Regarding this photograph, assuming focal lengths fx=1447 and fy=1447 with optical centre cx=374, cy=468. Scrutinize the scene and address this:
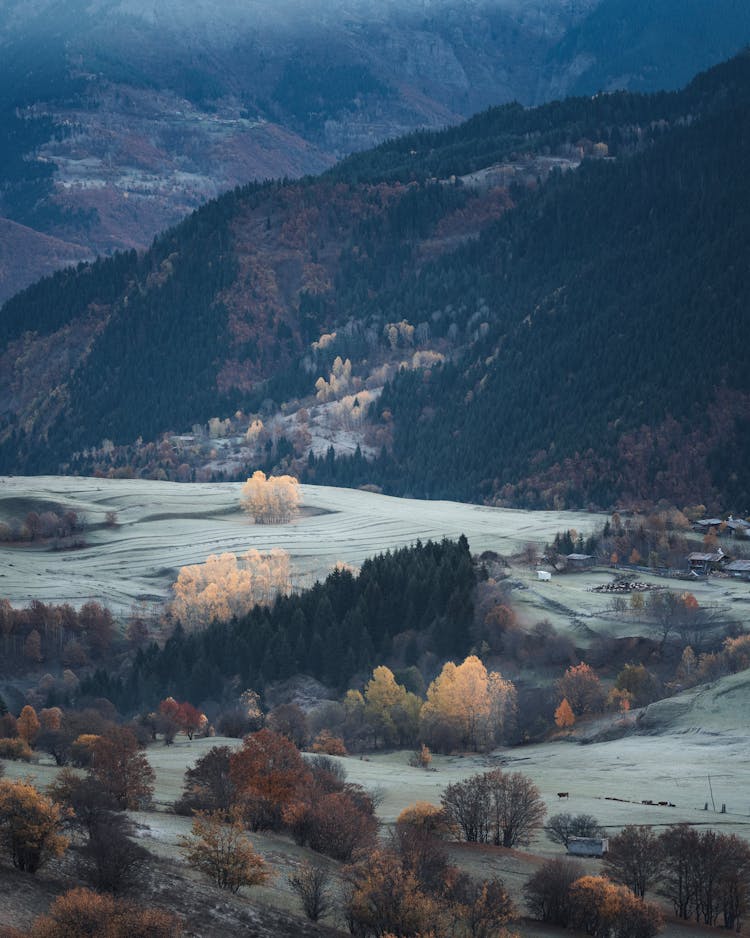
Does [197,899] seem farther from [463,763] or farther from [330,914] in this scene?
[463,763]

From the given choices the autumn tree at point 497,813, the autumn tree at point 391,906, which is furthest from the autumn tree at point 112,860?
the autumn tree at point 497,813

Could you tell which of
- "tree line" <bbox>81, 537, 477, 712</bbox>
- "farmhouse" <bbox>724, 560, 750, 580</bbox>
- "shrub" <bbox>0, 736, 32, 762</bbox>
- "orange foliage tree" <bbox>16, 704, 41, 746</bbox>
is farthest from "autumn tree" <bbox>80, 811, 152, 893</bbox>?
"farmhouse" <bbox>724, 560, 750, 580</bbox>

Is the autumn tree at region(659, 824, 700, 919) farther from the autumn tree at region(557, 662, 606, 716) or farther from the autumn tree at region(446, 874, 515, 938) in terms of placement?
the autumn tree at region(557, 662, 606, 716)

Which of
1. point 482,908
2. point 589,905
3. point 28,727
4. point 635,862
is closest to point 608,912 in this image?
point 589,905

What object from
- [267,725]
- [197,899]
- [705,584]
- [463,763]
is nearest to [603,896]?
[197,899]

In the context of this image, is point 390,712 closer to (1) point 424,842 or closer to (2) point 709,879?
(1) point 424,842

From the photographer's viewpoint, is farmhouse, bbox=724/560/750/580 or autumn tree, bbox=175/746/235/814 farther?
farmhouse, bbox=724/560/750/580

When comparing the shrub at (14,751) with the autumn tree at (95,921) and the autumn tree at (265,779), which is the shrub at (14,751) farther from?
the autumn tree at (95,921)
